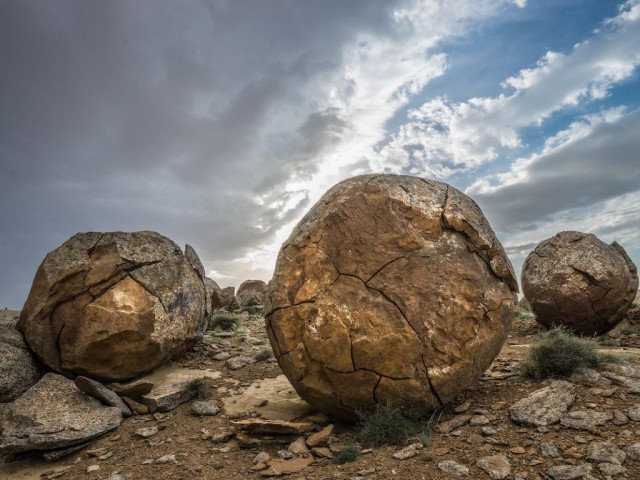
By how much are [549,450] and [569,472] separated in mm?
313

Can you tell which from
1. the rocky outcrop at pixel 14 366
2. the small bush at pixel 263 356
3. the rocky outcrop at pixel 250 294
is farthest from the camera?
the rocky outcrop at pixel 250 294

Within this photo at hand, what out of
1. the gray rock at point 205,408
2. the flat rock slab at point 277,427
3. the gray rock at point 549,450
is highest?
the gray rock at point 205,408

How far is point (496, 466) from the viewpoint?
11.5ft

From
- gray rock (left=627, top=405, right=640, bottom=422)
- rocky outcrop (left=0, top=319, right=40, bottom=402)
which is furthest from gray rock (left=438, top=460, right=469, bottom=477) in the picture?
rocky outcrop (left=0, top=319, right=40, bottom=402)

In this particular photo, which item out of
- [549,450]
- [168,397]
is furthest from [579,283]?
[168,397]

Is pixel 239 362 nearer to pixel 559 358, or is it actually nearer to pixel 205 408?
pixel 205 408

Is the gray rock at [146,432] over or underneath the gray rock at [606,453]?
over

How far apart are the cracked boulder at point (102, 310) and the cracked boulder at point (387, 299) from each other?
287cm

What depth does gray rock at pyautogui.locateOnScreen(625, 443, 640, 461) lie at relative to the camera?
3422 millimetres

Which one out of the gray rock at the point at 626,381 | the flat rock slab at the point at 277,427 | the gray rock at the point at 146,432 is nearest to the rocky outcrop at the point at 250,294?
the gray rock at the point at 146,432

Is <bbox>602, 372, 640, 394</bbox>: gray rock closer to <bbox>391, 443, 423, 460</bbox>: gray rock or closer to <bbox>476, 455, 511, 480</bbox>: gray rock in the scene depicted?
<bbox>476, 455, 511, 480</bbox>: gray rock

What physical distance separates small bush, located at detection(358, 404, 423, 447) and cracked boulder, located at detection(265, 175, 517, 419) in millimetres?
111

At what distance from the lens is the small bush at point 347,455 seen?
387 cm

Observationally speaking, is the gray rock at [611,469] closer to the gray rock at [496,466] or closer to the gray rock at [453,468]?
the gray rock at [496,466]
